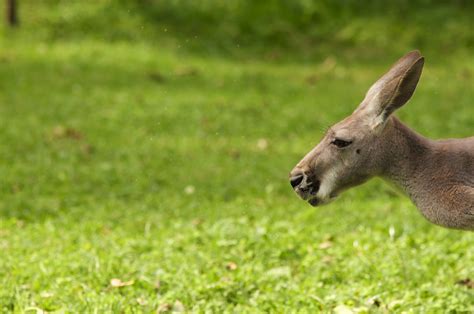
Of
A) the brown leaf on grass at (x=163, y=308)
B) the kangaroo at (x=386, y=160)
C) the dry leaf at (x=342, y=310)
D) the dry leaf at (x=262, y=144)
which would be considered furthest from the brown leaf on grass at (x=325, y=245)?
the dry leaf at (x=262, y=144)

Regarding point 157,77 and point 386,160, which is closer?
point 386,160

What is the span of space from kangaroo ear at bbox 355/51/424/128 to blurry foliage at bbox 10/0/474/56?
12879mm

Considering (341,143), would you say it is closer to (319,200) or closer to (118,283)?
(319,200)

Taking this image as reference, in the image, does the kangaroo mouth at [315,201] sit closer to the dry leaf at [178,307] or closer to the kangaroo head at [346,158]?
the kangaroo head at [346,158]

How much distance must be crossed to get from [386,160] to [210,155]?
6140mm

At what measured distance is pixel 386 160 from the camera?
4.29 meters

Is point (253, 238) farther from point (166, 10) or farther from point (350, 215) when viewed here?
point (166, 10)

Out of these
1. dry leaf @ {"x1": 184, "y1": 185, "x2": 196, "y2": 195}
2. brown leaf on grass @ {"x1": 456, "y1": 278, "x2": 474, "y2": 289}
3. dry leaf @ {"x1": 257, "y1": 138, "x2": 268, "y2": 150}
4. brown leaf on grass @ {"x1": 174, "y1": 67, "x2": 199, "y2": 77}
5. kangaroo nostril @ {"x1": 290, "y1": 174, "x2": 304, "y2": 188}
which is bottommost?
dry leaf @ {"x1": 184, "y1": 185, "x2": 196, "y2": 195}

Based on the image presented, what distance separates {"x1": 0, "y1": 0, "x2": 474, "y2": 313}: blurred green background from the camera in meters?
5.52

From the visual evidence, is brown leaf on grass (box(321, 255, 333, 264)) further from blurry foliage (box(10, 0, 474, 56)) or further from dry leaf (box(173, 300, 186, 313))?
blurry foliage (box(10, 0, 474, 56))

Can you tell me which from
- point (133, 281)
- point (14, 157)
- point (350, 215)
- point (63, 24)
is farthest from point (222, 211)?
point (63, 24)

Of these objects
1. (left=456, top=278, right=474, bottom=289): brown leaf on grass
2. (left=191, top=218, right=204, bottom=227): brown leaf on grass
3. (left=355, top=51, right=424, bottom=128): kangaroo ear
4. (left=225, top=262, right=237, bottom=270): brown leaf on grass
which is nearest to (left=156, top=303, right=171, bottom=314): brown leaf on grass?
(left=225, top=262, right=237, bottom=270): brown leaf on grass

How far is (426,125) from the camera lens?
11.5 meters

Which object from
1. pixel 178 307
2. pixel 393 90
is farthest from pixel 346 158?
pixel 178 307
